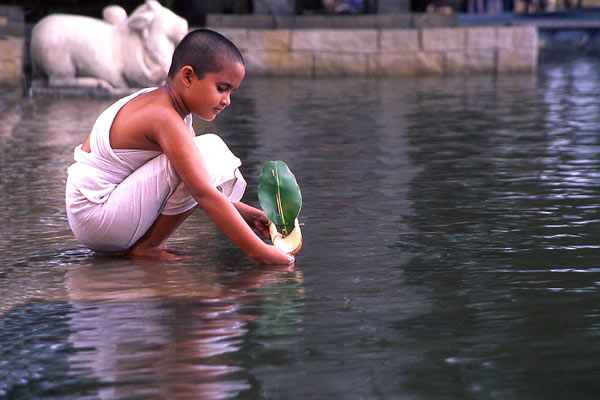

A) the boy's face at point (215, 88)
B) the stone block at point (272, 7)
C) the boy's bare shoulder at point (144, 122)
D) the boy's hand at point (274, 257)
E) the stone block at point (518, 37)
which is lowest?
the stone block at point (518, 37)

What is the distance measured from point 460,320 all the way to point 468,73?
1140 centimetres

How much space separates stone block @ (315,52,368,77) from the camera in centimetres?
1352

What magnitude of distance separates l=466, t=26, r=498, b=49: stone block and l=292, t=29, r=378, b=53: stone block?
4.40 ft

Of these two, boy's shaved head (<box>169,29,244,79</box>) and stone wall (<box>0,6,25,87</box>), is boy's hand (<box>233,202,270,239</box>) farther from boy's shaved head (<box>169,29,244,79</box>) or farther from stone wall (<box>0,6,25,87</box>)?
stone wall (<box>0,6,25,87</box>)

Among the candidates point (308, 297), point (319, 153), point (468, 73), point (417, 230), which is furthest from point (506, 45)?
point (308, 297)

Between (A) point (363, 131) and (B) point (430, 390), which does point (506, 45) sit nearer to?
(A) point (363, 131)

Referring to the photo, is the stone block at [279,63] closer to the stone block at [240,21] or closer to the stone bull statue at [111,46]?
the stone block at [240,21]

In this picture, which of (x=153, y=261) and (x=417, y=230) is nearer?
(x=153, y=261)

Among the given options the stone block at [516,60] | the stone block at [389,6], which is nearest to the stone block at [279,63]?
the stone block at [389,6]

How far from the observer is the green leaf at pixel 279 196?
3373 mm

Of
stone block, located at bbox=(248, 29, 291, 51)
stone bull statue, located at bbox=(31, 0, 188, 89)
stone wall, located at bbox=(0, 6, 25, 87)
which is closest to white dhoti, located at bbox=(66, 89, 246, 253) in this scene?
stone bull statue, located at bbox=(31, 0, 188, 89)

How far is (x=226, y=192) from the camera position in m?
3.36

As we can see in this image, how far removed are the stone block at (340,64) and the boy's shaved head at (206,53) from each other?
1054cm

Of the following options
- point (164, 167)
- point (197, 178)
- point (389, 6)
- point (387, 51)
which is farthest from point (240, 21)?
point (197, 178)
